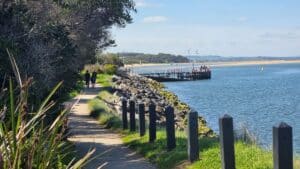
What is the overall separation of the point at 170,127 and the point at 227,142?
3.67m

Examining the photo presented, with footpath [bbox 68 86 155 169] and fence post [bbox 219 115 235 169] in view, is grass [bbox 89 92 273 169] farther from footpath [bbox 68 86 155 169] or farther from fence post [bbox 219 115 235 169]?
fence post [bbox 219 115 235 169]

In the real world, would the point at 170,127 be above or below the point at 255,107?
above

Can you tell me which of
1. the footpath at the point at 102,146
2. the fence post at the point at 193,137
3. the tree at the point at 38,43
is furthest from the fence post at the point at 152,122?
the fence post at the point at 193,137

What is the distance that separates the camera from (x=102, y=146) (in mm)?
15117

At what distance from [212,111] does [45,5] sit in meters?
27.8

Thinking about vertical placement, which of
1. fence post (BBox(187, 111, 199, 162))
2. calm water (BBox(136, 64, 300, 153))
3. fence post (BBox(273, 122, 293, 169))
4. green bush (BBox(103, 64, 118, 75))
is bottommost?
calm water (BBox(136, 64, 300, 153))

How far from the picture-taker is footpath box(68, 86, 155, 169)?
1190 cm

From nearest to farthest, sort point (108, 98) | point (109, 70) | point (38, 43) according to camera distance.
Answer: point (38, 43) → point (108, 98) → point (109, 70)

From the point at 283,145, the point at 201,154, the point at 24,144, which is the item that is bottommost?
the point at 201,154

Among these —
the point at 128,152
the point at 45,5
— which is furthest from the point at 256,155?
the point at 45,5

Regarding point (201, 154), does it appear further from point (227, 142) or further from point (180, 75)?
point (180, 75)

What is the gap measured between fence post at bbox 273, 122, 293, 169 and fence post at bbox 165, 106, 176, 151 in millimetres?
5149

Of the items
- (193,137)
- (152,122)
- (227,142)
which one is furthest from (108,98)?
(227,142)

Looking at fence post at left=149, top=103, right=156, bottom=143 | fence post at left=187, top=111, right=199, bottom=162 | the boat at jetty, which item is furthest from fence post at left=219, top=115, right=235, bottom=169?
the boat at jetty
